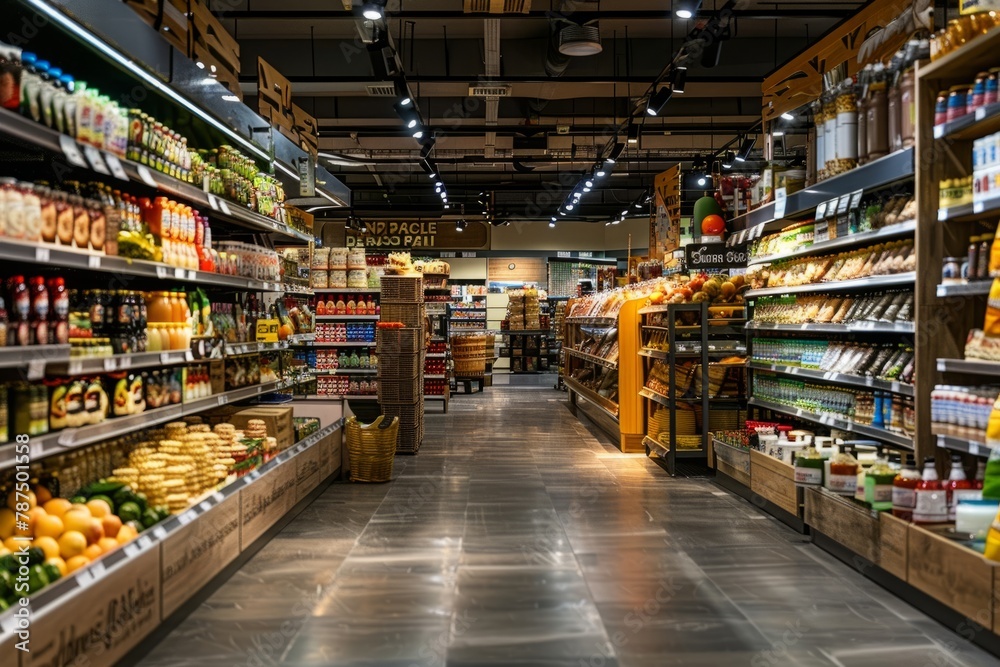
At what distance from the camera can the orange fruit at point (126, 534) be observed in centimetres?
329

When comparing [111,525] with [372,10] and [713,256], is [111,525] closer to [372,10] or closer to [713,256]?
[372,10]

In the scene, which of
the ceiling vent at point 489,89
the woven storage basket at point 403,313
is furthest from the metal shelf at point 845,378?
the ceiling vent at point 489,89

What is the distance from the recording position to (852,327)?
16.6 ft

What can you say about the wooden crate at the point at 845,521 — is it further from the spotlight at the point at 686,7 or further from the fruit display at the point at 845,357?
the spotlight at the point at 686,7

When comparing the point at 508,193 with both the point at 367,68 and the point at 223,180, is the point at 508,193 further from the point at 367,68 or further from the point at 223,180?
the point at 223,180

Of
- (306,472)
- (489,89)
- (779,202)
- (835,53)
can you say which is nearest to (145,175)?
(306,472)

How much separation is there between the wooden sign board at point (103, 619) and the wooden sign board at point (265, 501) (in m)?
1.22

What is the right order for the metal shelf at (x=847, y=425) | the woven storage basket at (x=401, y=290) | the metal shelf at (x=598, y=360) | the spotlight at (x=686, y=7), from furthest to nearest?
the metal shelf at (x=598, y=360) < the woven storage basket at (x=401, y=290) < the spotlight at (x=686, y=7) < the metal shelf at (x=847, y=425)

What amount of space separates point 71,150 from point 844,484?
422 cm

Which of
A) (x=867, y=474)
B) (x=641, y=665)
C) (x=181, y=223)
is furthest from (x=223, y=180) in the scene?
(x=867, y=474)

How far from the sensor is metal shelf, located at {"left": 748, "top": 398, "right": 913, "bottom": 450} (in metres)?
4.64

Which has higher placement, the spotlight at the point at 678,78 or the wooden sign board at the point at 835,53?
the spotlight at the point at 678,78

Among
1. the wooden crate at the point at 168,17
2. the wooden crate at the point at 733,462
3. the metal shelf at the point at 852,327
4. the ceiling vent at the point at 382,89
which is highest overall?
the ceiling vent at the point at 382,89

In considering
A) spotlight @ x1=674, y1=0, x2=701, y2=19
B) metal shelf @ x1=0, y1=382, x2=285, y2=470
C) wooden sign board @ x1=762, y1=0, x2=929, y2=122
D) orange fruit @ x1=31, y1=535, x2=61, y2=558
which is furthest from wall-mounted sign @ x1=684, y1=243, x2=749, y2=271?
orange fruit @ x1=31, y1=535, x2=61, y2=558
